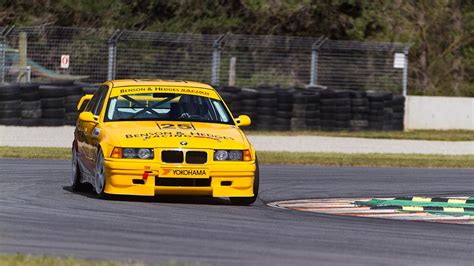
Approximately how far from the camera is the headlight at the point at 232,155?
11336mm

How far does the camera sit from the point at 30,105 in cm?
2456

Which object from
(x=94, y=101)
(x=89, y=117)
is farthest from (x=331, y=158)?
(x=89, y=117)

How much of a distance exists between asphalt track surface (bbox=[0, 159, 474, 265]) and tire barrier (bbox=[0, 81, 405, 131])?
11063 mm

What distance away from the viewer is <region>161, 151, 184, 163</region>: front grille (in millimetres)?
11211

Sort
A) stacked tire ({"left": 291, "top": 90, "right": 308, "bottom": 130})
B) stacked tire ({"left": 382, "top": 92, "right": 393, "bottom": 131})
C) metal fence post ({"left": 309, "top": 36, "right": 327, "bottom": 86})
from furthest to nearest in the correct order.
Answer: metal fence post ({"left": 309, "top": 36, "right": 327, "bottom": 86}) < stacked tire ({"left": 382, "top": 92, "right": 393, "bottom": 131}) < stacked tire ({"left": 291, "top": 90, "right": 308, "bottom": 130})

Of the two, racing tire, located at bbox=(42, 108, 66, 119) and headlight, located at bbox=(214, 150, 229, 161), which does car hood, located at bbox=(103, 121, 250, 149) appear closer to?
headlight, located at bbox=(214, 150, 229, 161)

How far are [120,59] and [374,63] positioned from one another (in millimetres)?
6898

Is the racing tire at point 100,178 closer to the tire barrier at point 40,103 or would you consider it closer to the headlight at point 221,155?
the headlight at point 221,155

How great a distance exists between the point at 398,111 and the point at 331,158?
10.7 meters

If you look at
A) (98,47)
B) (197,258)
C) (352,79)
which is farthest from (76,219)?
(352,79)

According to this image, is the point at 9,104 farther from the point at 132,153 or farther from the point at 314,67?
the point at 132,153

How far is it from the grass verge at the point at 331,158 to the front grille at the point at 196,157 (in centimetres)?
719

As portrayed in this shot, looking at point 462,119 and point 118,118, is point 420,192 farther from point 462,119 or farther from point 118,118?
point 462,119

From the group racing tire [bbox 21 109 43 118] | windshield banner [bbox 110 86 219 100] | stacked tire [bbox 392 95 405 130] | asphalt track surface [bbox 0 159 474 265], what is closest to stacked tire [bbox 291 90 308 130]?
stacked tire [bbox 392 95 405 130]
